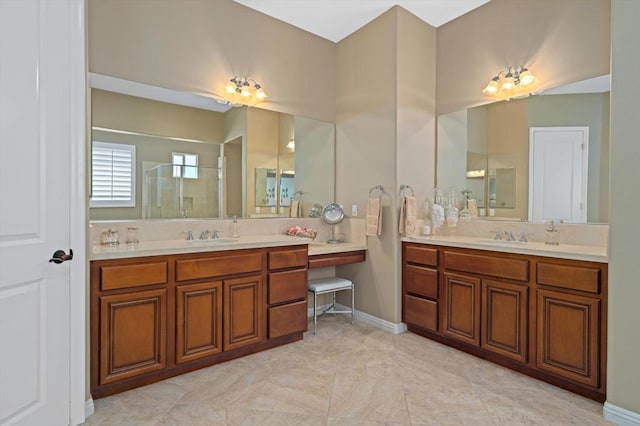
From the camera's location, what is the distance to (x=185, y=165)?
2975mm

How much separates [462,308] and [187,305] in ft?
7.00

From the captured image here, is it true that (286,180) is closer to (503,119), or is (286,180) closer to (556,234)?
(503,119)

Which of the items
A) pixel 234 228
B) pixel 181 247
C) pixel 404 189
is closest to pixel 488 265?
pixel 404 189

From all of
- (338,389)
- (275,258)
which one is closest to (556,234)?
(338,389)

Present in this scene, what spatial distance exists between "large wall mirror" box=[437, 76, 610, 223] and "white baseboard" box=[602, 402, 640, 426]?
1.27m

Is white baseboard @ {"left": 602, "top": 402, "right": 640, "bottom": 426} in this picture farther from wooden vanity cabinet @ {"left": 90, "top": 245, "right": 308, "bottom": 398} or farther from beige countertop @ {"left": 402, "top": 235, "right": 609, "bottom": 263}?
wooden vanity cabinet @ {"left": 90, "top": 245, "right": 308, "bottom": 398}

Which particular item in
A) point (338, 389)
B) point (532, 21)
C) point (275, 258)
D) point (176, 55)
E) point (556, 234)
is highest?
point (532, 21)

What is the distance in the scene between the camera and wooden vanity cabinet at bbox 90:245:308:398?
6.80 feet

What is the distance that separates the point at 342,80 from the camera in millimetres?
3881

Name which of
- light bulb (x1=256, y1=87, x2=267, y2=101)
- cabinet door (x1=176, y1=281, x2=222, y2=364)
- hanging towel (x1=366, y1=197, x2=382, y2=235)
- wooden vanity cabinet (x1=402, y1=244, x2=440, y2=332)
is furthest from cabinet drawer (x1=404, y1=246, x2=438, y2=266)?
light bulb (x1=256, y1=87, x2=267, y2=101)
